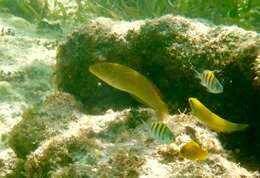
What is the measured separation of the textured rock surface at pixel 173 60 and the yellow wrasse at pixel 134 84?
0.83 meters

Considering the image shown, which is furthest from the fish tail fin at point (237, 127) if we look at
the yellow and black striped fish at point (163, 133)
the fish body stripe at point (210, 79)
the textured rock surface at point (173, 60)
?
the yellow and black striped fish at point (163, 133)

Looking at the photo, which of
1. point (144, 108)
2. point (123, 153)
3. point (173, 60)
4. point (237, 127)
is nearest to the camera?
point (123, 153)

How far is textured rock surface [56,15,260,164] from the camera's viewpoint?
160 inches

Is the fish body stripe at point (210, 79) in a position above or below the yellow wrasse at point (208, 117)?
above

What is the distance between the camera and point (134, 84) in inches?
140

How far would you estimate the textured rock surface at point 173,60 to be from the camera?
406cm

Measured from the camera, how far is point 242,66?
13.2 ft

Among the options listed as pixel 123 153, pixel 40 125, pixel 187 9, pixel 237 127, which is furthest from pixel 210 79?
pixel 187 9

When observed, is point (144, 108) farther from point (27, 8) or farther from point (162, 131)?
point (27, 8)

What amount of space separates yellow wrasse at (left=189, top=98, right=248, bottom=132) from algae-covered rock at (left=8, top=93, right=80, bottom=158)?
5.21ft

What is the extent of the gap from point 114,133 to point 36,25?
20.8ft

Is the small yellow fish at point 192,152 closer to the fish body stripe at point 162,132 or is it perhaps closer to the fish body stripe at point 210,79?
the fish body stripe at point 162,132

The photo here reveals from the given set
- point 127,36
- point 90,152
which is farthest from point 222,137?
point 127,36

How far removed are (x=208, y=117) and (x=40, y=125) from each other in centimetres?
196
